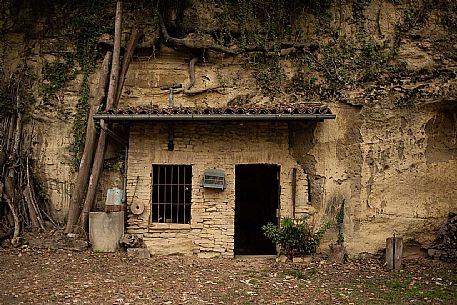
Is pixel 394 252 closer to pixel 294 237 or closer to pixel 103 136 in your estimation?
pixel 294 237

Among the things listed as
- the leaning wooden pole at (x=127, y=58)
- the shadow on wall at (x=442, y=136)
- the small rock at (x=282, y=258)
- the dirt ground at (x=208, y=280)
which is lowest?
the dirt ground at (x=208, y=280)

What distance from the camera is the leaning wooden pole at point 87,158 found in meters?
10.2

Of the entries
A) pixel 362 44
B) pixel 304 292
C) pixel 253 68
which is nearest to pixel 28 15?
pixel 253 68

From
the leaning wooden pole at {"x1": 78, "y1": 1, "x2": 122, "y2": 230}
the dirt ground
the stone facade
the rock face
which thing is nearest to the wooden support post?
the dirt ground

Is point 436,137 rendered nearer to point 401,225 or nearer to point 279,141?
point 401,225

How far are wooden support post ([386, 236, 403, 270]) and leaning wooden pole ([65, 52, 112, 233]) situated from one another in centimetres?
639

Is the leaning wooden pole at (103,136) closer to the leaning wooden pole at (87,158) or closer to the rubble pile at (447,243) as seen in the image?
the leaning wooden pole at (87,158)

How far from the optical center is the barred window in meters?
10.3

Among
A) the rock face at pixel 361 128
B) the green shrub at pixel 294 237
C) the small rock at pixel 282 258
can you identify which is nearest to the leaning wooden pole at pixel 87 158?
the rock face at pixel 361 128

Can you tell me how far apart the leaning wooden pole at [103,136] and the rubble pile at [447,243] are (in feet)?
23.7

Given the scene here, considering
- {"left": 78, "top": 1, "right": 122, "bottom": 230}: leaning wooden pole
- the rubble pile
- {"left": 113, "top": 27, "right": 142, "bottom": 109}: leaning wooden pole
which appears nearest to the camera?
the rubble pile

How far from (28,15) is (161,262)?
6920 mm

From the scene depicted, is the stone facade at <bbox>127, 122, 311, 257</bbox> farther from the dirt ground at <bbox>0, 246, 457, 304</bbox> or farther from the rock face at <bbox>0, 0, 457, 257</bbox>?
the dirt ground at <bbox>0, 246, 457, 304</bbox>

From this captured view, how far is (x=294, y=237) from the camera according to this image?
9.52m
